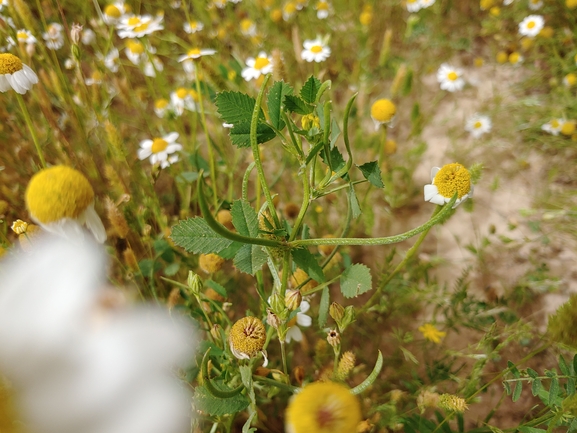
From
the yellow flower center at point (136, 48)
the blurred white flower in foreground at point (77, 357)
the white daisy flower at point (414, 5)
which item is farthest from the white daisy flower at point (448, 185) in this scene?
the white daisy flower at point (414, 5)

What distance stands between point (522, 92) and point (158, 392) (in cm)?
154

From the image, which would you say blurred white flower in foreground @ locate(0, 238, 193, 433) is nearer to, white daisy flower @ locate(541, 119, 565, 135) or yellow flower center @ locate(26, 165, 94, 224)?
yellow flower center @ locate(26, 165, 94, 224)

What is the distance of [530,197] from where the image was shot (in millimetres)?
1158

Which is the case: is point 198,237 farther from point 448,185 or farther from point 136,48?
point 136,48

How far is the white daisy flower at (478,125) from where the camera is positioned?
1.24 m

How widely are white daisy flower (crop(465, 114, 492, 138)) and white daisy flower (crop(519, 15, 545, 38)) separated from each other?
366 millimetres

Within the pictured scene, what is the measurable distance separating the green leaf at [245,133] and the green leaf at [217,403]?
0.25 metres

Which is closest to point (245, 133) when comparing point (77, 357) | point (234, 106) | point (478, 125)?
point (234, 106)

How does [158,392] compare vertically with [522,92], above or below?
above

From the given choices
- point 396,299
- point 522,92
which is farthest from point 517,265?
point 522,92

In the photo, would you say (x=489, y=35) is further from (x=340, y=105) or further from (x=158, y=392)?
(x=158, y=392)

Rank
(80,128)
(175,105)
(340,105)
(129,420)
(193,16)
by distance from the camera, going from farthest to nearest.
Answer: (193,16) < (340,105) < (175,105) < (80,128) < (129,420)

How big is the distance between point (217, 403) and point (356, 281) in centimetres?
19

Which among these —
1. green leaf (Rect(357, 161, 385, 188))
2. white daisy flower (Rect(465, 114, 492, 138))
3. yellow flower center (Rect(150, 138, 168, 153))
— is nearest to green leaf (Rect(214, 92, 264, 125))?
green leaf (Rect(357, 161, 385, 188))
